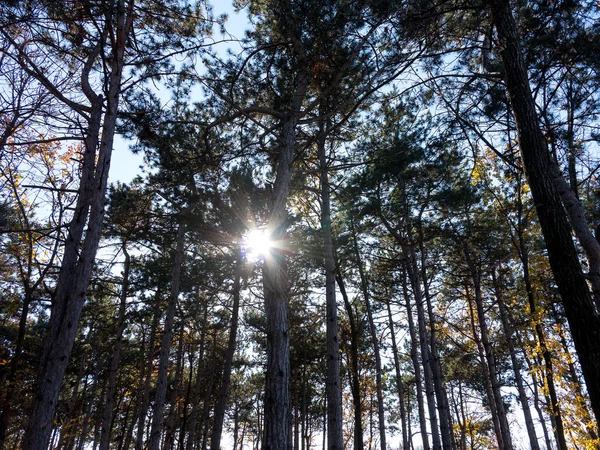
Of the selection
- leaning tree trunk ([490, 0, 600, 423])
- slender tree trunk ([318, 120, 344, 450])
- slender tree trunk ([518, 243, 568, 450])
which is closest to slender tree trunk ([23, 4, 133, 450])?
slender tree trunk ([318, 120, 344, 450])

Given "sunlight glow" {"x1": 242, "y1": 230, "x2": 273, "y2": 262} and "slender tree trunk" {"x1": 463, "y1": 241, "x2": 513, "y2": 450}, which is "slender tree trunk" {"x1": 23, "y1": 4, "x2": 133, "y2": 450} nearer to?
"sunlight glow" {"x1": 242, "y1": 230, "x2": 273, "y2": 262}

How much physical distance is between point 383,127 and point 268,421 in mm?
7496

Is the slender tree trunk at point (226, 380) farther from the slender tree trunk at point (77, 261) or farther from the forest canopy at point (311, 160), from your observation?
the slender tree trunk at point (77, 261)

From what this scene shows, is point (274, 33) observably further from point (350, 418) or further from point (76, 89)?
point (350, 418)

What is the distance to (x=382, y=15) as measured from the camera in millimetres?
Answer: 5238

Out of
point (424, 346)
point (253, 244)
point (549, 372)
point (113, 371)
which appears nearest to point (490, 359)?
point (424, 346)

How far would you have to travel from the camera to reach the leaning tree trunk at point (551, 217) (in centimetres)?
346

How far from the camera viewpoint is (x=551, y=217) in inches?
159

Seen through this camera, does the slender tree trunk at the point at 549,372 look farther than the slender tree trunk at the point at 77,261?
Yes

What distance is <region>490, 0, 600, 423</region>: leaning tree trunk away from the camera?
11.3 feet

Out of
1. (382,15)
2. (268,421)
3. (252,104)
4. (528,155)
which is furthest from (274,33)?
(268,421)

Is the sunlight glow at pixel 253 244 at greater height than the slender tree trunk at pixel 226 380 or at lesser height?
greater

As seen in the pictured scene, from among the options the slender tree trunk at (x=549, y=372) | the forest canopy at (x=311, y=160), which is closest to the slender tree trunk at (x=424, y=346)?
the forest canopy at (x=311, y=160)

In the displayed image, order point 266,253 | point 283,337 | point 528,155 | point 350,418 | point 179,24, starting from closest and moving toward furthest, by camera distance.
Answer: point 528,155, point 283,337, point 266,253, point 179,24, point 350,418
